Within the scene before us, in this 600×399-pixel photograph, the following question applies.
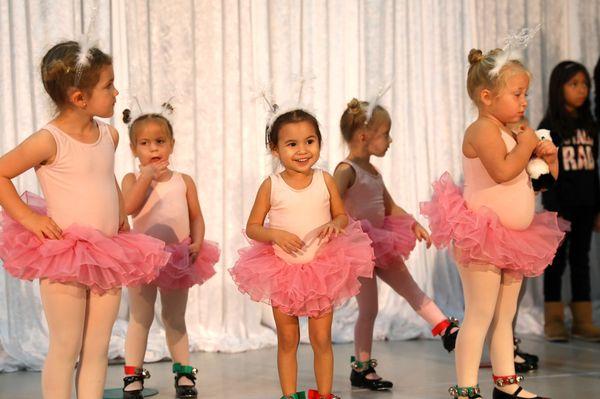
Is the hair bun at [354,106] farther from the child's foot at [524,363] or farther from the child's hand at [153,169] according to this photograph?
the child's foot at [524,363]

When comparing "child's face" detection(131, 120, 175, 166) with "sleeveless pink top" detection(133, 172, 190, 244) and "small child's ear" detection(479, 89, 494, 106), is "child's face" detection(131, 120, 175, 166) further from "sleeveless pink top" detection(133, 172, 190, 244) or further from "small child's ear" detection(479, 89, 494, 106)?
"small child's ear" detection(479, 89, 494, 106)

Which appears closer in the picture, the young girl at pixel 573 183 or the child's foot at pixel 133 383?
the child's foot at pixel 133 383

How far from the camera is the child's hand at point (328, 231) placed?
2.97 meters

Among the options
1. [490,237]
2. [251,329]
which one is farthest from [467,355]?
[251,329]

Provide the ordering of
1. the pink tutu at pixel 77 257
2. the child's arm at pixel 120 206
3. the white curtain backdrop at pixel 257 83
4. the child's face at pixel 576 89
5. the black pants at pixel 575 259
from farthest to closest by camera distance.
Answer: the black pants at pixel 575 259 < the child's face at pixel 576 89 < the white curtain backdrop at pixel 257 83 < the child's arm at pixel 120 206 < the pink tutu at pixel 77 257

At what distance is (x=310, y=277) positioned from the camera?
2943 mm

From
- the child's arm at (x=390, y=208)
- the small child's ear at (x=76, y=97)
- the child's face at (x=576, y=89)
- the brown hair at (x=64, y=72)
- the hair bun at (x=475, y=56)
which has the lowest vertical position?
the child's arm at (x=390, y=208)

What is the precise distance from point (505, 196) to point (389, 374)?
1.27 metres

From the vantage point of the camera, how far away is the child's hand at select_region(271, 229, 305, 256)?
2.94m

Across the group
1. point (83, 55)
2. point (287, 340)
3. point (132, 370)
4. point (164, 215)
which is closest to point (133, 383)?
point (132, 370)

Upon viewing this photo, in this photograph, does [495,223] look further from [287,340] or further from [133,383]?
[133,383]

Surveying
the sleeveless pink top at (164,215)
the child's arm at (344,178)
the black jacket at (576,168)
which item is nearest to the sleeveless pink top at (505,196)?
the child's arm at (344,178)

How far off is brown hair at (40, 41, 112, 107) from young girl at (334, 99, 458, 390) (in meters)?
1.27

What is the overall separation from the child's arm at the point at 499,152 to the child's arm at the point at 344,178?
2.69 feet
